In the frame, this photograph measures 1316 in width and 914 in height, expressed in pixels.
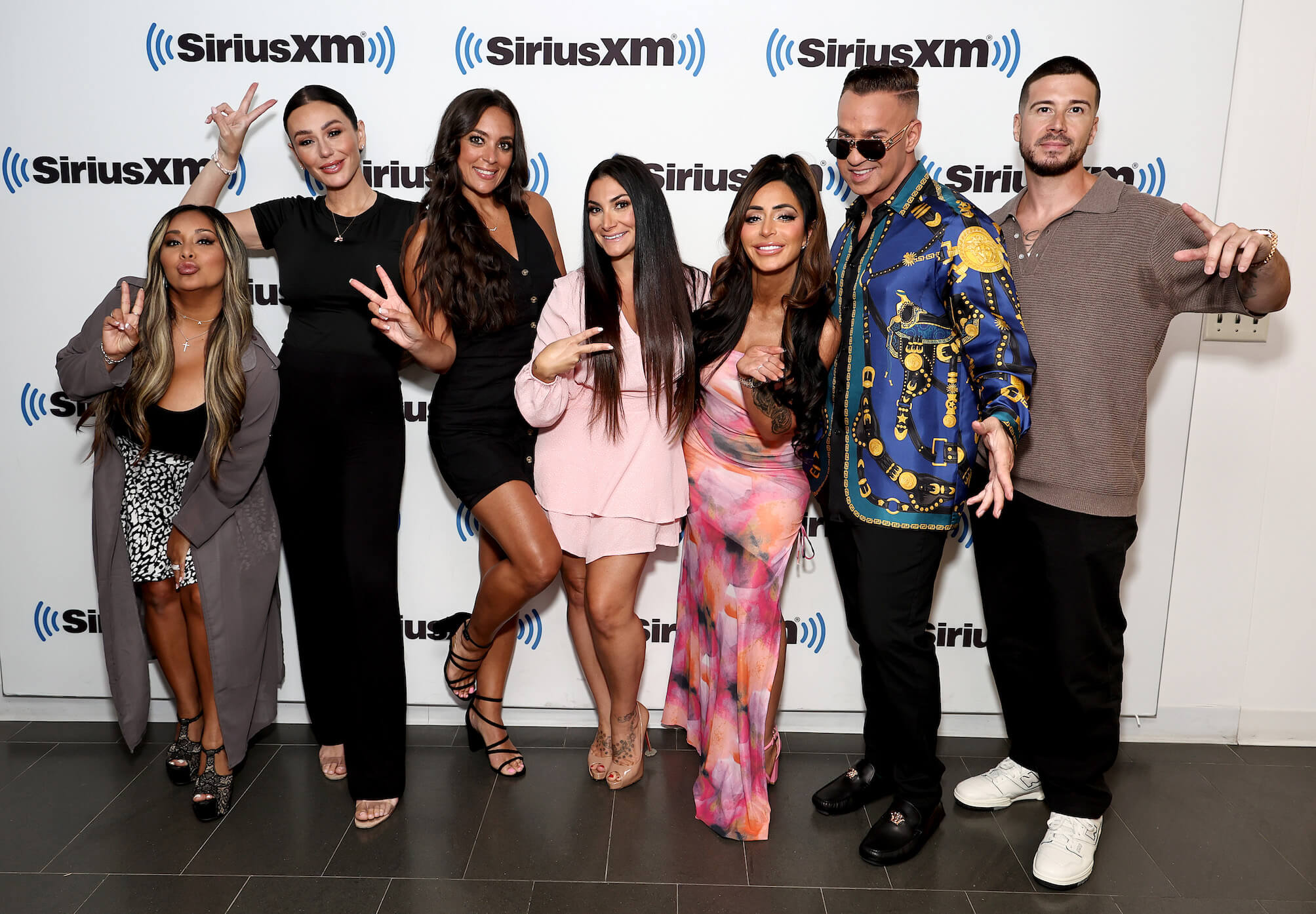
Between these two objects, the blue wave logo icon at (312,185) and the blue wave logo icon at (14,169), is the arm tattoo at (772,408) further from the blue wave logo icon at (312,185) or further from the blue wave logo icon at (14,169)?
the blue wave logo icon at (14,169)

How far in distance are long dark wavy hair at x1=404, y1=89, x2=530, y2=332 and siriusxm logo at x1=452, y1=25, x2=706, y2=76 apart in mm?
363

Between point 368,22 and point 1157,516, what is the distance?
3.20 metres

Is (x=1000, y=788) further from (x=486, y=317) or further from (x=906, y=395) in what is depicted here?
(x=486, y=317)

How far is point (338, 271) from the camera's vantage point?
2785 mm

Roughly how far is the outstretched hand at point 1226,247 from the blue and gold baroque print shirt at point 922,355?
453mm

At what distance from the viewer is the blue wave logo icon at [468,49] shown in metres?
3.07

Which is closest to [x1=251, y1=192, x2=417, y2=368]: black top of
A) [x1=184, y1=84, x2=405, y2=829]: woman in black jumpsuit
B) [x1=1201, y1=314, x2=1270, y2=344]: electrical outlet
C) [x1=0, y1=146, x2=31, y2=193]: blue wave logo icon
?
[x1=184, y1=84, x2=405, y2=829]: woman in black jumpsuit

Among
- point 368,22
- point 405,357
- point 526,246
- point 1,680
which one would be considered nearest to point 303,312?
point 405,357

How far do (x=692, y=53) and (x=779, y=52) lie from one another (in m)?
0.29

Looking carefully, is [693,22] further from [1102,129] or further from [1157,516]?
[1157,516]

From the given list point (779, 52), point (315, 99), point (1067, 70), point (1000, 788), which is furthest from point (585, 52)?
point (1000, 788)

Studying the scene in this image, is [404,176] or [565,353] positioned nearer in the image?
[565,353]

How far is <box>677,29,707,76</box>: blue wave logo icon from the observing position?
3061 mm

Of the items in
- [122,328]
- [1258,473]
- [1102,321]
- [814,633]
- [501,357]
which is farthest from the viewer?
[814,633]
